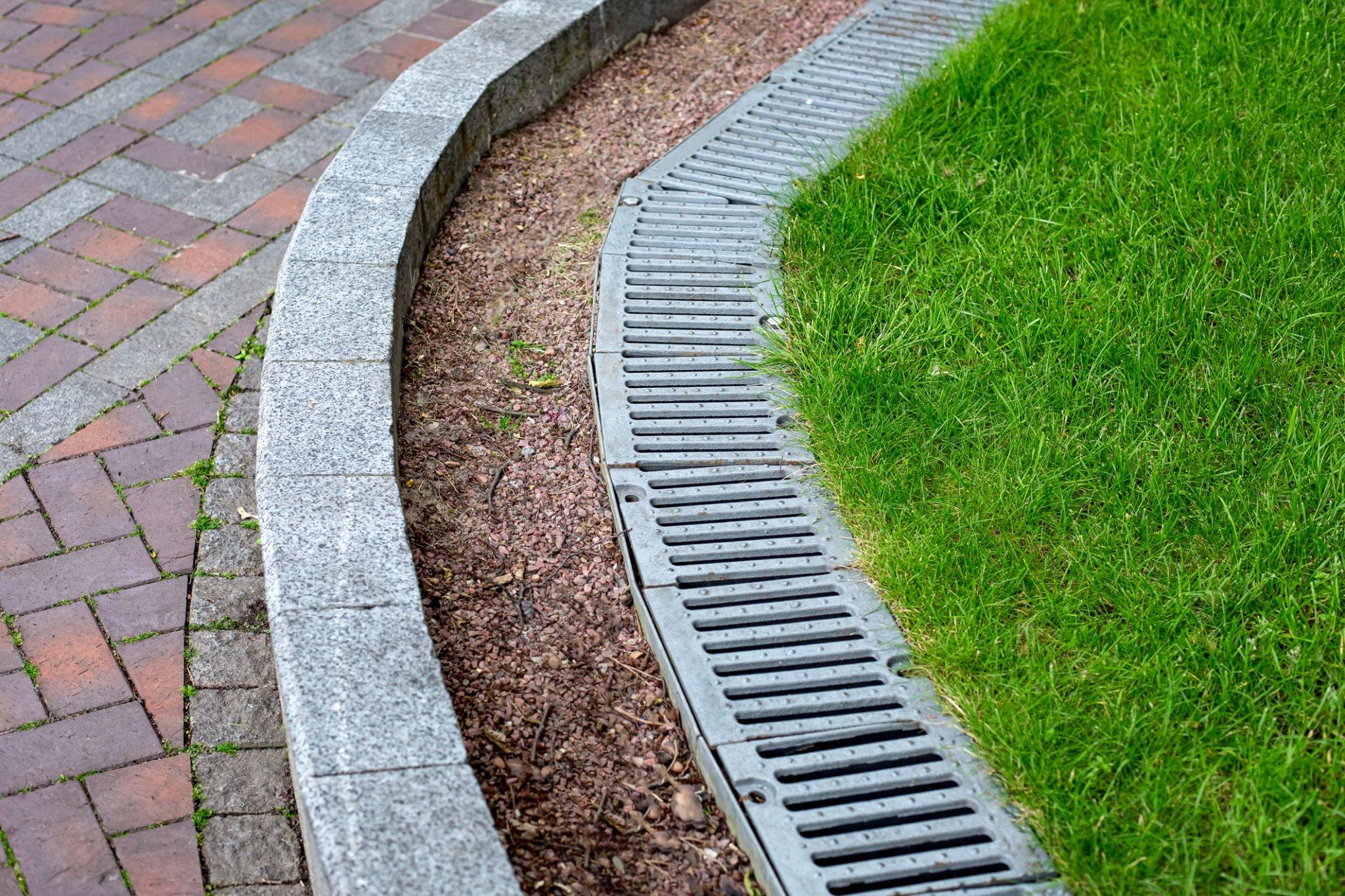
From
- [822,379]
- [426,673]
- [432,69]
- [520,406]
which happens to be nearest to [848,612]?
[822,379]

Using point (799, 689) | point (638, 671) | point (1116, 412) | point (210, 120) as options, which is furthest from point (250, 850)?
point (210, 120)

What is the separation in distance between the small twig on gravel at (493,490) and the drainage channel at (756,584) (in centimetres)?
28

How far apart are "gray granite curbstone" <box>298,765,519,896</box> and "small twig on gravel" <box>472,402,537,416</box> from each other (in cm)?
132

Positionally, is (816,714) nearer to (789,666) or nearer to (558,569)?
(789,666)

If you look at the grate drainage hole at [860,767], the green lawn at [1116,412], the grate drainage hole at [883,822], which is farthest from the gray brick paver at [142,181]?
the grate drainage hole at [883,822]

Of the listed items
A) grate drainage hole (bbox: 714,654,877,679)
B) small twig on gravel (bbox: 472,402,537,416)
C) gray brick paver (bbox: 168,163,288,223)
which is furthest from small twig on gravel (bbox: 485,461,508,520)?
gray brick paver (bbox: 168,163,288,223)

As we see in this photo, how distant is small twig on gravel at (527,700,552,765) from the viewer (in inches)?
94.0

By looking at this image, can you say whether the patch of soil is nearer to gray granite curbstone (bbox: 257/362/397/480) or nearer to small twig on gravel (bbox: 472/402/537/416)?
small twig on gravel (bbox: 472/402/537/416)

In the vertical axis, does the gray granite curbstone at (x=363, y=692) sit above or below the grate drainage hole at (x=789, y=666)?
above

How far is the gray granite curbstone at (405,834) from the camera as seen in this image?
190 cm

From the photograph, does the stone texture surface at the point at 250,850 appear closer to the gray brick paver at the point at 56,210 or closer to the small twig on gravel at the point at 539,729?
the small twig on gravel at the point at 539,729

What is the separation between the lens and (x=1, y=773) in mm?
2344

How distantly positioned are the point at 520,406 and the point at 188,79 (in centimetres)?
247

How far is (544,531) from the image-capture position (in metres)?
2.90
